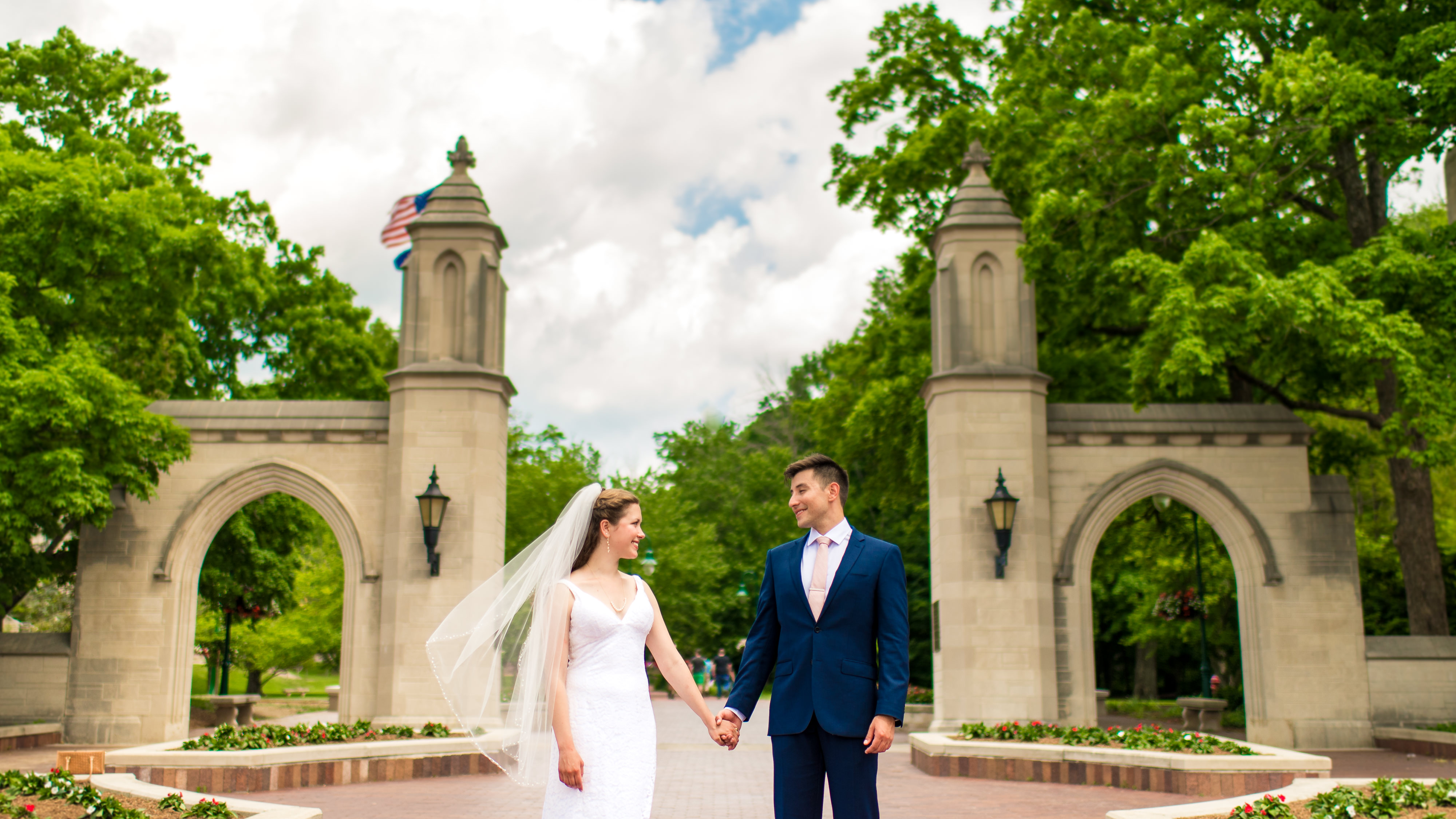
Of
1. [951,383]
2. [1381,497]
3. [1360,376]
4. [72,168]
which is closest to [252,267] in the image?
[72,168]

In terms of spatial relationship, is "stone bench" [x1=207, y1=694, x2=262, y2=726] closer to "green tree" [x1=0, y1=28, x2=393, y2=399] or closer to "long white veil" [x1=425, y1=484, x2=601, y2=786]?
"green tree" [x1=0, y1=28, x2=393, y2=399]

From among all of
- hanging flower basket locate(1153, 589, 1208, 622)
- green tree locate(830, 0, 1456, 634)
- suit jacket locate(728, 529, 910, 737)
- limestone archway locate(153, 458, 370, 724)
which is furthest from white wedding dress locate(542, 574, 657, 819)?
hanging flower basket locate(1153, 589, 1208, 622)

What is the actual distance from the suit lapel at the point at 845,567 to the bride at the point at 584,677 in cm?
66

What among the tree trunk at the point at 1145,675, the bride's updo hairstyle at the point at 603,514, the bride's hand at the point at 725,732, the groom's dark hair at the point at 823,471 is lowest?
the tree trunk at the point at 1145,675

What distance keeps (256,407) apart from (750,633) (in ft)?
41.6

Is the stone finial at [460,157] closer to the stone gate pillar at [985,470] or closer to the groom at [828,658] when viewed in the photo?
the stone gate pillar at [985,470]

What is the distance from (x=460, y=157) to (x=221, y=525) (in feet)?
20.4

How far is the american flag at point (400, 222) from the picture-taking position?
21.6 metres

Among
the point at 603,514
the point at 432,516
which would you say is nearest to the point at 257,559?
the point at 432,516

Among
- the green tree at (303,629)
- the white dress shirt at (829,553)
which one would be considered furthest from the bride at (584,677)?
the green tree at (303,629)

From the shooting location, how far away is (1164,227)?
16125mm

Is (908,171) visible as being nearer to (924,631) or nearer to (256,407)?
(256,407)

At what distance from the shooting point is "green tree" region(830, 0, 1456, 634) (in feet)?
43.7

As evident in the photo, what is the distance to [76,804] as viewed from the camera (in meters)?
7.16
